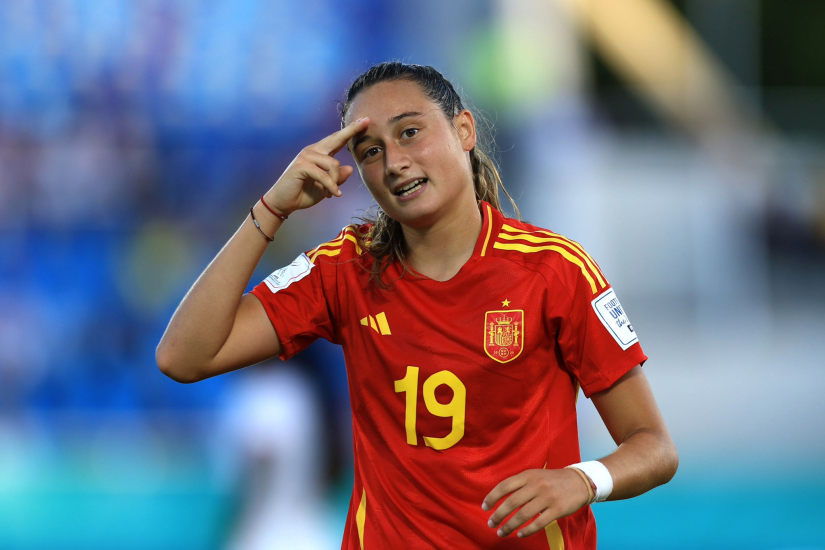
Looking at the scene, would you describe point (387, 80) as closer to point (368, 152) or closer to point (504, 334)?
point (368, 152)

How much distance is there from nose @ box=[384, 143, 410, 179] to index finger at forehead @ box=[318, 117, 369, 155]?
0.26ft

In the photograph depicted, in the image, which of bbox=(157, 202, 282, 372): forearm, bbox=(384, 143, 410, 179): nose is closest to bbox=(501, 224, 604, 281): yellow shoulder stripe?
bbox=(384, 143, 410, 179): nose

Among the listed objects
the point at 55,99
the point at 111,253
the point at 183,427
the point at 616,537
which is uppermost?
the point at 55,99

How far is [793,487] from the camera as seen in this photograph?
21.0 ft

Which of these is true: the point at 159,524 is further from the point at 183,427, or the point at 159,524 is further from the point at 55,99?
the point at 55,99

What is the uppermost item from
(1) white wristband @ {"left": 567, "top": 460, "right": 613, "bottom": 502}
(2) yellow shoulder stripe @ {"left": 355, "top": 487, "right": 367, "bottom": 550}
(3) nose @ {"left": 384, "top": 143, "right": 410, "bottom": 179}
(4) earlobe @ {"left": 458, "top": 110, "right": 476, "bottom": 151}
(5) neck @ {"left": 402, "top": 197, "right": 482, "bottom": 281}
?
(4) earlobe @ {"left": 458, "top": 110, "right": 476, "bottom": 151}

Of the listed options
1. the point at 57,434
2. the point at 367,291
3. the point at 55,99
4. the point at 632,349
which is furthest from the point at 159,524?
the point at 632,349

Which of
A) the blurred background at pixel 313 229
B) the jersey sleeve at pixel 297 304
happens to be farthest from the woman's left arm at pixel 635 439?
the blurred background at pixel 313 229

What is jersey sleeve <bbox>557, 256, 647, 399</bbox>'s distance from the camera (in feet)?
5.90

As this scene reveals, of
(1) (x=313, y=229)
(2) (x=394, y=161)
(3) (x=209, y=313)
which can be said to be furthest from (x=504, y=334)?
(1) (x=313, y=229)

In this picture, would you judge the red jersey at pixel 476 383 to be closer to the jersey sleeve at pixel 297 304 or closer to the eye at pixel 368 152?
the jersey sleeve at pixel 297 304

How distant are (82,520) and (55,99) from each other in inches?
132

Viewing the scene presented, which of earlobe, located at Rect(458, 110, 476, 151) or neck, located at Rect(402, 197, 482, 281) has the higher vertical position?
earlobe, located at Rect(458, 110, 476, 151)

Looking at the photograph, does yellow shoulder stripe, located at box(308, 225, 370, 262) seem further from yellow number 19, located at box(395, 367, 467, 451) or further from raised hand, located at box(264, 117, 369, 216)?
yellow number 19, located at box(395, 367, 467, 451)
